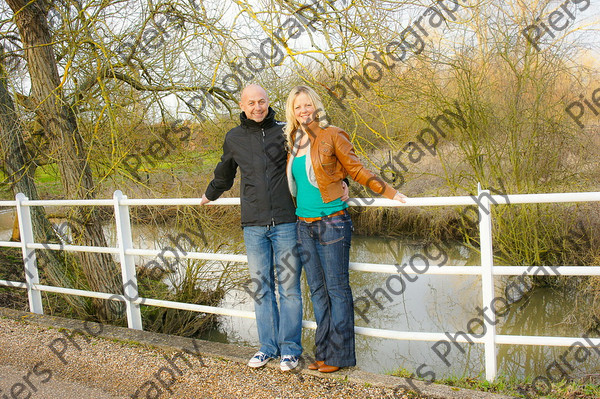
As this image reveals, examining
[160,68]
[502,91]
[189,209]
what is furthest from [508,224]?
[160,68]

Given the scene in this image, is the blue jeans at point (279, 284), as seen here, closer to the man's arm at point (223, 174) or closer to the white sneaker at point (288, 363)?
the white sneaker at point (288, 363)

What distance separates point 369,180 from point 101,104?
4041mm

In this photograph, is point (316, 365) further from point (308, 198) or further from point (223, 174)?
point (223, 174)

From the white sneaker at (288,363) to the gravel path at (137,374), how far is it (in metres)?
0.04

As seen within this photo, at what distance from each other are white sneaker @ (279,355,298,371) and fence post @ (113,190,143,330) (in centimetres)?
166

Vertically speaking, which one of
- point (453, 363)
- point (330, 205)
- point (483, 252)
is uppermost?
point (330, 205)

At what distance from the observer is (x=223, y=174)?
3551 mm

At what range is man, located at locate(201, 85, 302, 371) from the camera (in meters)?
3.29

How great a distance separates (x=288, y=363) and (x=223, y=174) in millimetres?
1314

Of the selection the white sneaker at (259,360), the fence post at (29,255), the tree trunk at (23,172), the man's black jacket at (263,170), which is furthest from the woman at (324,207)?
the tree trunk at (23,172)

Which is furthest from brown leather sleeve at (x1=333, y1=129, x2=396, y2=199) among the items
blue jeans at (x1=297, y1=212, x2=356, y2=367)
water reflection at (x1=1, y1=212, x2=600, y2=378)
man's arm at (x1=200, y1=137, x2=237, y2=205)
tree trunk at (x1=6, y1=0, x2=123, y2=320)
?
tree trunk at (x1=6, y1=0, x2=123, y2=320)

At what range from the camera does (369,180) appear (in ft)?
9.77

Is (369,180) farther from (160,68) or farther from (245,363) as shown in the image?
(160,68)

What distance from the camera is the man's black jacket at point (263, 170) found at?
10.8 ft
